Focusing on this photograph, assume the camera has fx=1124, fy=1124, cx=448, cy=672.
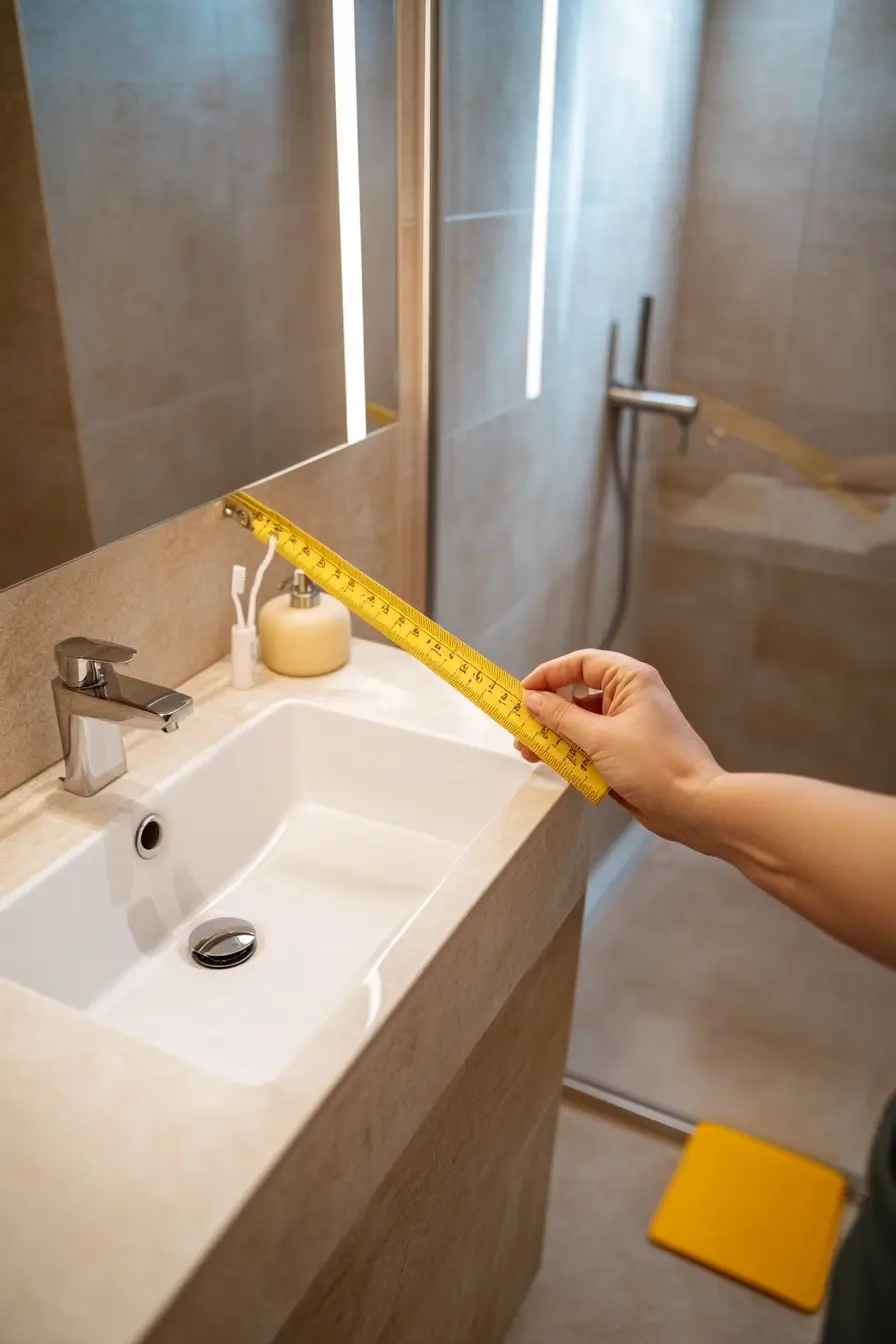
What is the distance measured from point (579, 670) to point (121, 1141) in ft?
1.80

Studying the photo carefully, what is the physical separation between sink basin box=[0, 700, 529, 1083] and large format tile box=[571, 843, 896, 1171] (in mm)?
1042

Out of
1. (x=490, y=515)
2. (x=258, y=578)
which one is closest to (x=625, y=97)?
(x=490, y=515)

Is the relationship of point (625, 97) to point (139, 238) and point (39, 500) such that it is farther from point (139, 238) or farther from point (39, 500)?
point (39, 500)

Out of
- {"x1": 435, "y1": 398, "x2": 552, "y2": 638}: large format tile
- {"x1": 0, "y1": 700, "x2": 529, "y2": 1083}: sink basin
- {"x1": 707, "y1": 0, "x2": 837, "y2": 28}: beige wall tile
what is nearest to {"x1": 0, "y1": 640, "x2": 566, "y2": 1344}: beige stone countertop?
{"x1": 0, "y1": 700, "x2": 529, "y2": 1083}: sink basin

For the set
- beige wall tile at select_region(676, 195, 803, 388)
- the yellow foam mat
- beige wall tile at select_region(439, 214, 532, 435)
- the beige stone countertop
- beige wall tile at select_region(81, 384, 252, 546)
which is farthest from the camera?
beige wall tile at select_region(676, 195, 803, 388)

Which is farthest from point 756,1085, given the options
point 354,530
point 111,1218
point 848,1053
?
point 111,1218

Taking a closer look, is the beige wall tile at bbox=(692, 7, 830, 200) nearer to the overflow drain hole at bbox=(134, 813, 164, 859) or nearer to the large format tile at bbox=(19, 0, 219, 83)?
the large format tile at bbox=(19, 0, 219, 83)

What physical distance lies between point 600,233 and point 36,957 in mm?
1511

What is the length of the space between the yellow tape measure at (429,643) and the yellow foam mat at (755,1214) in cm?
103

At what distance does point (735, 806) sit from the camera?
0.83 metres

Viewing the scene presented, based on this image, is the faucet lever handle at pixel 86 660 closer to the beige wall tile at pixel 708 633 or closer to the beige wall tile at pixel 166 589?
the beige wall tile at pixel 166 589

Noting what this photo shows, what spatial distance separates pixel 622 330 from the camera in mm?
2104

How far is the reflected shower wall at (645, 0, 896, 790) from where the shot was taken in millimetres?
2062

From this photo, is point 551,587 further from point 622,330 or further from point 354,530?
point 354,530
